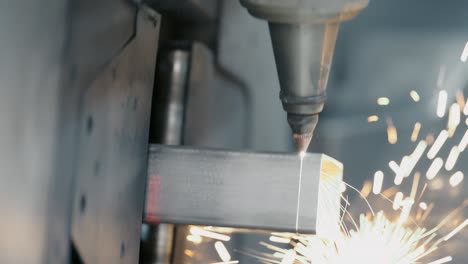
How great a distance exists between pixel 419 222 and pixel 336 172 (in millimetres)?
190

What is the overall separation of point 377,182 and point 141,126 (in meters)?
0.41

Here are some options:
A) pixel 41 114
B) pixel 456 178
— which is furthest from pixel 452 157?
pixel 41 114

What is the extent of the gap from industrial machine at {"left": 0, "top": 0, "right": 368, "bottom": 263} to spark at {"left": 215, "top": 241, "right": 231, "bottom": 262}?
0.12m

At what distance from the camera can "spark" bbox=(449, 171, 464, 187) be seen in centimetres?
132

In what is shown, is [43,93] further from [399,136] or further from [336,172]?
[399,136]

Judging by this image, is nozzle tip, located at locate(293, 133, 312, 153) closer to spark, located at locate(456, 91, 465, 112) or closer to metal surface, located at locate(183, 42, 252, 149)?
metal surface, located at locate(183, 42, 252, 149)

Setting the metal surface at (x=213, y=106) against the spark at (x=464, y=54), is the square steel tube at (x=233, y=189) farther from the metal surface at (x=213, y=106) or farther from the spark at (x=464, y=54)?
the spark at (x=464, y=54)

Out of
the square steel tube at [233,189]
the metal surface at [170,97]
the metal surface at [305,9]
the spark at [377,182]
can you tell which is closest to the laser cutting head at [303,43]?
the metal surface at [305,9]

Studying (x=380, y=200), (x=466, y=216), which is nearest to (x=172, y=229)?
(x=380, y=200)

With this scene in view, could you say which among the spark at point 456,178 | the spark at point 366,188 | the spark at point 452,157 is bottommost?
the spark at point 366,188

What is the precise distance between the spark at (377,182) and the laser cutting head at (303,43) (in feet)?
1.16

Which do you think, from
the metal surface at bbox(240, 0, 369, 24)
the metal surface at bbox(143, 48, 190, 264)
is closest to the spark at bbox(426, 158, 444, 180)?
the metal surface at bbox(143, 48, 190, 264)

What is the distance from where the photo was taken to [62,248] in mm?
876

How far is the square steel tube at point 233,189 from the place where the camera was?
112cm
